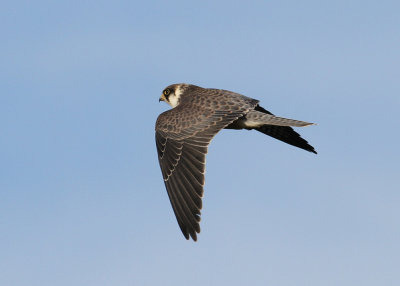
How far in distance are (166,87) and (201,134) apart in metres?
2.66

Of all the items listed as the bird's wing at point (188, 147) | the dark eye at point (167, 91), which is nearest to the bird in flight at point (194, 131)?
the bird's wing at point (188, 147)

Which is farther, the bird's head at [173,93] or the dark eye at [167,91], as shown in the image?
the dark eye at [167,91]

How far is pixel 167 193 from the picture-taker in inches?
471

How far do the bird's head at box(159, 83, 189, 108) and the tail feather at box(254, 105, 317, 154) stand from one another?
131 centimetres

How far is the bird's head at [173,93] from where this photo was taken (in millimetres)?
14423

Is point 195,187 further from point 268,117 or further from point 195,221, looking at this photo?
point 268,117

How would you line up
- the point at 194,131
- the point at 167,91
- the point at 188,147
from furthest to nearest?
the point at 167,91, the point at 194,131, the point at 188,147

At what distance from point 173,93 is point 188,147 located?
2559 mm

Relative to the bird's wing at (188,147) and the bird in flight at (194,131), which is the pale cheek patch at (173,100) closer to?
the bird in flight at (194,131)

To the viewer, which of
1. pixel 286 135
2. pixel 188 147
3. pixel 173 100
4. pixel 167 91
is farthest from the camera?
pixel 167 91

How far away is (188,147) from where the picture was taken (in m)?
12.2

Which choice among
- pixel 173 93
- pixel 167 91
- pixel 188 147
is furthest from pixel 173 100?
pixel 188 147

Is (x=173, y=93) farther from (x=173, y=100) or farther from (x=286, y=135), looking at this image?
(x=286, y=135)

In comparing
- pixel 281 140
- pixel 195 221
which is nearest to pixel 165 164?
pixel 195 221
